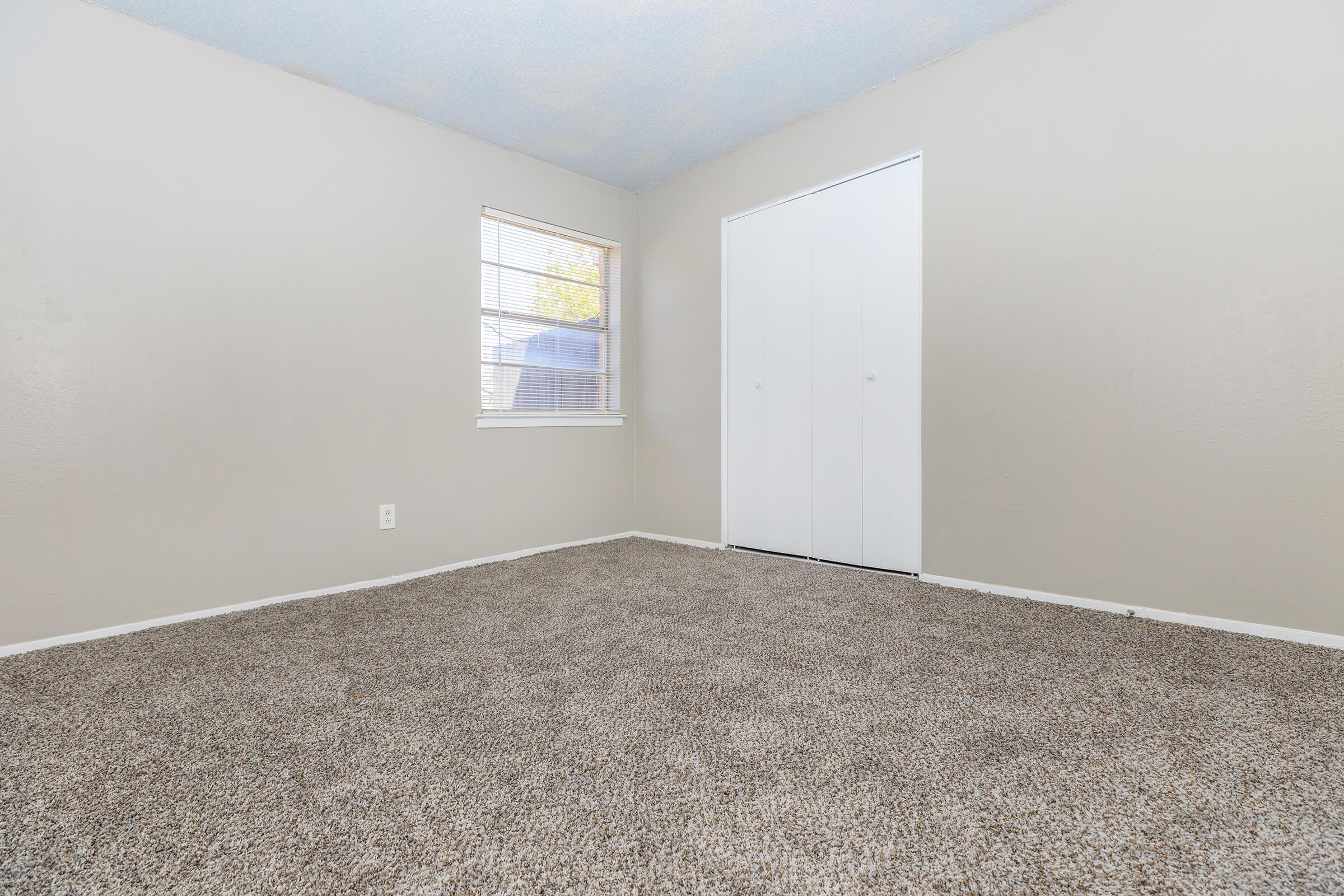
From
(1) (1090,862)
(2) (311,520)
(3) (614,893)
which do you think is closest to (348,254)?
(2) (311,520)

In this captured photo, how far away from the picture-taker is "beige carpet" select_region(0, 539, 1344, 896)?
0.92m

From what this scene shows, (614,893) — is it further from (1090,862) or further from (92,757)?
(92,757)

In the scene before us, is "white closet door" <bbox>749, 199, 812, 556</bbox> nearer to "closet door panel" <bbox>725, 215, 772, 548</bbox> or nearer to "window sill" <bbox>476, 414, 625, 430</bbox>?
"closet door panel" <bbox>725, 215, 772, 548</bbox>

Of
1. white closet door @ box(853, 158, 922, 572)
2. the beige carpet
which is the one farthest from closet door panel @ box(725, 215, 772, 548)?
the beige carpet

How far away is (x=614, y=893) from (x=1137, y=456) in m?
2.29

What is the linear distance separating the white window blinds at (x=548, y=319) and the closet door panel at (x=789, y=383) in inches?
43.9

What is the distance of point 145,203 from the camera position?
2223 millimetres

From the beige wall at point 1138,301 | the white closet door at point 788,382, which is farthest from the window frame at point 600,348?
the beige wall at point 1138,301

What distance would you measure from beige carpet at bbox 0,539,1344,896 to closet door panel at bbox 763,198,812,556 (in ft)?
3.71

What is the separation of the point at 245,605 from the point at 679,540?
7.45 ft

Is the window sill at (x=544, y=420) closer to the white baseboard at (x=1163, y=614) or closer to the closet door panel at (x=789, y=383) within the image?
the closet door panel at (x=789, y=383)

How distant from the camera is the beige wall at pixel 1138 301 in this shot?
187 centimetres

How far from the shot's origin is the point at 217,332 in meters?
2.37

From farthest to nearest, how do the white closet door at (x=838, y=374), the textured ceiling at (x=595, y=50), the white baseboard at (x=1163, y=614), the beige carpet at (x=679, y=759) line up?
the white closet door at (x=838, y=374)
the textured ceiling at (x=595, y=50)
the white baseboard at (x=1163, y=614)
the beige carpet at (x=679, y=759)
